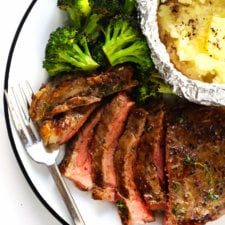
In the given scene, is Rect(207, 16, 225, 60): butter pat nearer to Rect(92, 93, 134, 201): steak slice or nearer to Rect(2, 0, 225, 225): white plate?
Rect(92, 93, 134, 201): steak slice

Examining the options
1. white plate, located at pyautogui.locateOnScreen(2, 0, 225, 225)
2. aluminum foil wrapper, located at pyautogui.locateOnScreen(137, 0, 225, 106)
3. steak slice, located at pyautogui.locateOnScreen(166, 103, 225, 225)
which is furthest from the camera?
white plate, located at pyautogui.locateOnScreen(2, 0, 225, 225)

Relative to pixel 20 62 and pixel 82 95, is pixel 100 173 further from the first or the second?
pixel 20 62

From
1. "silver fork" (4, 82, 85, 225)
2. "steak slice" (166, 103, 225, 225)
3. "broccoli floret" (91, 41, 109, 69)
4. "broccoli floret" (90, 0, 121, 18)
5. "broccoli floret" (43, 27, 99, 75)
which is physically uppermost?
"broccoli floret" (90, 0, 121, 18)

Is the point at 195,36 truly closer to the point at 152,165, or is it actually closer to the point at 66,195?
the point at 152,165

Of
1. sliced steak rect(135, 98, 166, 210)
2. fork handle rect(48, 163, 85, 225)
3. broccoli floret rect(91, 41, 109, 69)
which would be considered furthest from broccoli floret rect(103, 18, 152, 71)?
fork handle rect(48, 163, 85, 225)

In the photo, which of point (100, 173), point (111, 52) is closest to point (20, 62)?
point (111, 52)

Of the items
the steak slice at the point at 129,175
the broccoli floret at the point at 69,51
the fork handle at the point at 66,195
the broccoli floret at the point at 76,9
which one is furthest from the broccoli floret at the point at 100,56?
the fork handle at the point at 66,195

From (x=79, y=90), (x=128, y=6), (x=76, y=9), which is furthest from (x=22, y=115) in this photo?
(x=128, y=6)
